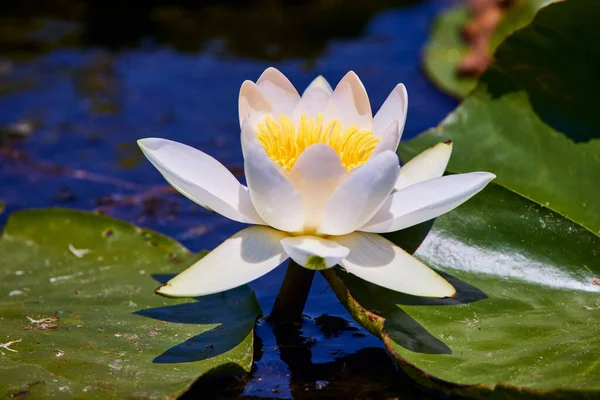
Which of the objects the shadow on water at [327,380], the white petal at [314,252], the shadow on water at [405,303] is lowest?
the shadow on water at [327,380]

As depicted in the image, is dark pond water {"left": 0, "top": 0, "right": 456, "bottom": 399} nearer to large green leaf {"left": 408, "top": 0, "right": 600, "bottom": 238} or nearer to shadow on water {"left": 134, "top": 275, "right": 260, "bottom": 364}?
shadow on water {"left": 134, "top": 275, "right": 260, "bottom": 364}

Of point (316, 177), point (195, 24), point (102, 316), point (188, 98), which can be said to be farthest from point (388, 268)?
point (195, 24)

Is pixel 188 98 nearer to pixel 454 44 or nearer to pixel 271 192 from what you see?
pixel 454 44

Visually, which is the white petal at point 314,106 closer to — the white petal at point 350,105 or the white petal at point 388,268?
the white petal at point 350,105

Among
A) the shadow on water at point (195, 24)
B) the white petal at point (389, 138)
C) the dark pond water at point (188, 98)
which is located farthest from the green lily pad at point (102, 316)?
the shadow on water at point (195, 24)

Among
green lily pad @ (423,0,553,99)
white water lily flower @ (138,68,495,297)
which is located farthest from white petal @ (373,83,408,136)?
green lily pad @ (423,0,553,99)
